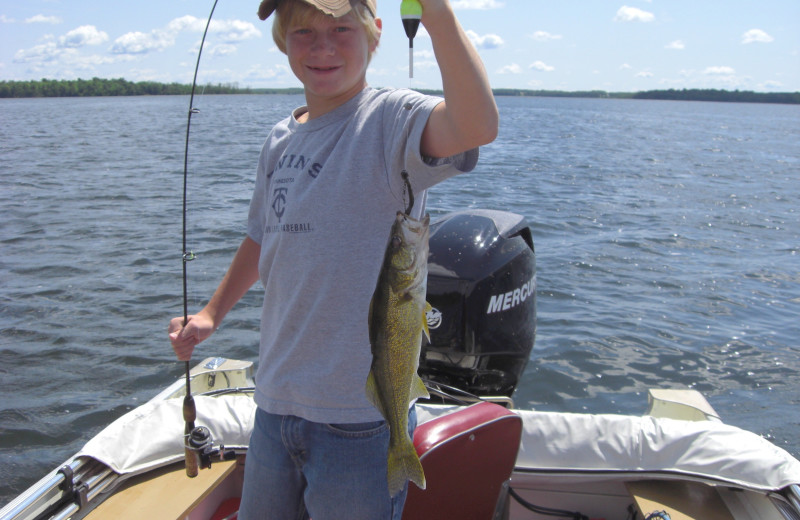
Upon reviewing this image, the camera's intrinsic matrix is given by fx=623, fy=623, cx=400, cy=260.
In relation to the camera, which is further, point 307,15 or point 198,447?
point 198,447

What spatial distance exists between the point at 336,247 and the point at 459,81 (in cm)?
63

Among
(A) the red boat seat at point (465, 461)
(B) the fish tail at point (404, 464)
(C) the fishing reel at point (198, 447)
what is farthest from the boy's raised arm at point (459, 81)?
(C) the fishing reel at point (198, 447)

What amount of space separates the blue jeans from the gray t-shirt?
56 millimetres

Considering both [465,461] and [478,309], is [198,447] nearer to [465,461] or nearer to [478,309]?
[465,461]

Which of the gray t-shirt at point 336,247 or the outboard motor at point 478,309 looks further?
the outboard motor at point 478,309

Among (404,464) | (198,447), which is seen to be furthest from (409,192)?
(198,447)

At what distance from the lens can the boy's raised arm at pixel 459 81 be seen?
149cm

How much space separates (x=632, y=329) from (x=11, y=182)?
16.2 metres

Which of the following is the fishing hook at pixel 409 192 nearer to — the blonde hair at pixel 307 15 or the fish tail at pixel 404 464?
the blonde hair at pixel 307 15

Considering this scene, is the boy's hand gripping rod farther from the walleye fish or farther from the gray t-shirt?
the walleye fish

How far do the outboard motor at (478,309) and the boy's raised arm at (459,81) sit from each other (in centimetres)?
217

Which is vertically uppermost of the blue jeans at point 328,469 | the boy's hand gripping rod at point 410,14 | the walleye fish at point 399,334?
the boy's hand gripping rod at point 410,14

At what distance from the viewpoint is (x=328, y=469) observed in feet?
6.28

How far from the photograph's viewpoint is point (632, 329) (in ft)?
26.5
